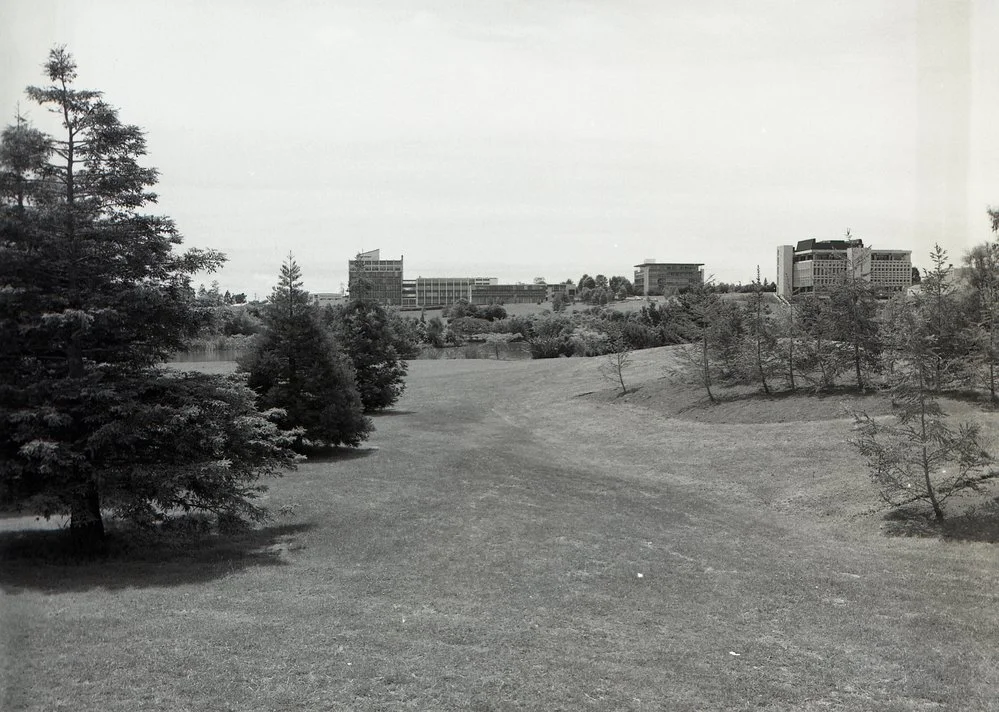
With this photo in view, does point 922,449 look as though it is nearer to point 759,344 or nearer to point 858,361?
point 858,361

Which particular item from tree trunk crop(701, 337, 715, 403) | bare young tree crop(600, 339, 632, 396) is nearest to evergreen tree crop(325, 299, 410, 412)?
bare young tree crop(600, 339, 632, 396)

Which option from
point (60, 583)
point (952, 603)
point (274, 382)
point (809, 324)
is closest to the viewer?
point (60, 583)

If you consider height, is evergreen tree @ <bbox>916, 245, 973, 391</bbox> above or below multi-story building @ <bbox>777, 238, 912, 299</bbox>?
below

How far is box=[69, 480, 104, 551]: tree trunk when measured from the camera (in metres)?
10.7

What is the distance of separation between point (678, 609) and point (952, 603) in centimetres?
390

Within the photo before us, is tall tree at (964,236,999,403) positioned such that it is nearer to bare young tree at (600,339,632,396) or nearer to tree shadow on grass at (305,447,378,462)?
bare young tree at (600,339,632,396)

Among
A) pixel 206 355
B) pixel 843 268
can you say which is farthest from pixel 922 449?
pixel 206 355

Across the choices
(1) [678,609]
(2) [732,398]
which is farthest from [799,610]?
(2) [732,398]

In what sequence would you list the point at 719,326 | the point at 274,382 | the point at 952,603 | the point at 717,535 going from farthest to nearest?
the point at 719,326 < the point at 274,382 < the point at 717,535 < the point at 952,603

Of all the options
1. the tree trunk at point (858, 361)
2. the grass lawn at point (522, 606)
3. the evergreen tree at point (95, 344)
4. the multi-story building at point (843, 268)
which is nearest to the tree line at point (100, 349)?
the evergreen tree at point (95, 344)

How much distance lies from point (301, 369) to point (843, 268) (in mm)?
21498

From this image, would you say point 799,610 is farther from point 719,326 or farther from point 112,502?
point 719,326

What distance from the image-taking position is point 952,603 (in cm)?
1014

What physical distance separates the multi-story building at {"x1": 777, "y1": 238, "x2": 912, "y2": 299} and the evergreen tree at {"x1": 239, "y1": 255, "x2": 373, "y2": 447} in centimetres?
1973
